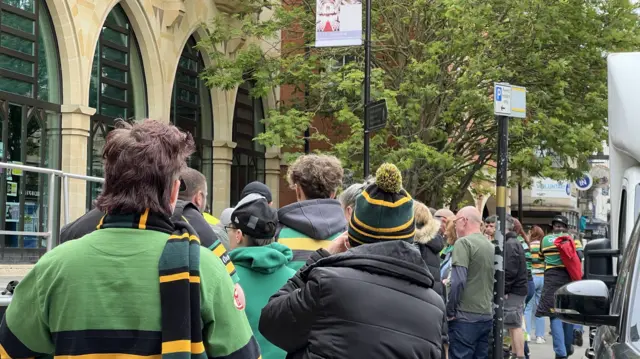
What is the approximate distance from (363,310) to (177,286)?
0.88 meters

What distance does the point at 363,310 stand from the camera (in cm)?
339

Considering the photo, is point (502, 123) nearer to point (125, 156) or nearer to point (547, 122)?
point (125, 156)

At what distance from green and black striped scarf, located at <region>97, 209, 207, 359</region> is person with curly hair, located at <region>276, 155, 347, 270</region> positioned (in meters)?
2.56

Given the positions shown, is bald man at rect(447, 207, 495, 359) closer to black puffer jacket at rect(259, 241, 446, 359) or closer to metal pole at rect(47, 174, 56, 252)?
metal pole at rect(47, 174, 56, 252)

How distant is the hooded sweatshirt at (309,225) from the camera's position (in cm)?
546

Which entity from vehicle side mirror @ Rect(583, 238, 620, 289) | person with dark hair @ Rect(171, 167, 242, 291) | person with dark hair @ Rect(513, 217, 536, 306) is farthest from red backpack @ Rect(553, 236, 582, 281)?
person with dark hair @ Rect(171, 167, 242, 291)

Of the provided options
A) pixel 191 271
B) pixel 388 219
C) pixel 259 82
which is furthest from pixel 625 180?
pixel 259 82

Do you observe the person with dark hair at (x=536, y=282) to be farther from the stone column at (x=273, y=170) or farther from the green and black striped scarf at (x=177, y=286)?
the green and black striped scarf at (x=177, y=286)

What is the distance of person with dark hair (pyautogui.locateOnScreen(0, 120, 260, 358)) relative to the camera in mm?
2736

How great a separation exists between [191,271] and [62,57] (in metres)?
16.7

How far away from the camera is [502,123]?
34.6 ft

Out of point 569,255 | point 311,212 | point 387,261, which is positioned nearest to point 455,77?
point 569,255

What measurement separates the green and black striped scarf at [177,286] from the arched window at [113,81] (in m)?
17.0

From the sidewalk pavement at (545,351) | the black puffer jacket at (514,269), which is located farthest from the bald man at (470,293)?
the sidewalk pavement at (545,351)
